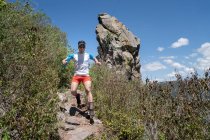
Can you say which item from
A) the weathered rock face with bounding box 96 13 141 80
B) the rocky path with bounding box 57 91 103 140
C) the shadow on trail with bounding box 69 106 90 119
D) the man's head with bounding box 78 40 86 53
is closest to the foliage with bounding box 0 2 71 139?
the rocky path with bounding box 57 91 103 140

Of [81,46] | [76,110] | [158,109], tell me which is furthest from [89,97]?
[158,109]

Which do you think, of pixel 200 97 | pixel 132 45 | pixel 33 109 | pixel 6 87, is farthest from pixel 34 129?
pixel 132 45

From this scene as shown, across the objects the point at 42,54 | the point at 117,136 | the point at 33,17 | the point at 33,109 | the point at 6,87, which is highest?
the point at 33,17

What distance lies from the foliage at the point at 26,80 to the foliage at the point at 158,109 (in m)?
1.87

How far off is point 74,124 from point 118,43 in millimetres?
18453

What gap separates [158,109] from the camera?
907cm

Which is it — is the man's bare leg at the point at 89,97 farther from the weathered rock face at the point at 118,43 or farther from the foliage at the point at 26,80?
the weathered rock face at the point at 118,43

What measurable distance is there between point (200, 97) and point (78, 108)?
5.13 meters

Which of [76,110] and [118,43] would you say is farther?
[118,43]

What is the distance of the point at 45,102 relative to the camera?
9641 mm

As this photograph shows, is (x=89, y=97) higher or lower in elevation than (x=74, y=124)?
higher

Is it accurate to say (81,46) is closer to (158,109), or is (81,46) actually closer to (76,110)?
(76,110)

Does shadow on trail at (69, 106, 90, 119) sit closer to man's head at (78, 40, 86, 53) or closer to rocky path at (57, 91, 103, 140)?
rocky path at (57, 91, 103, 140)

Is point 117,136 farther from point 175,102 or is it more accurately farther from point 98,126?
point 175,102
